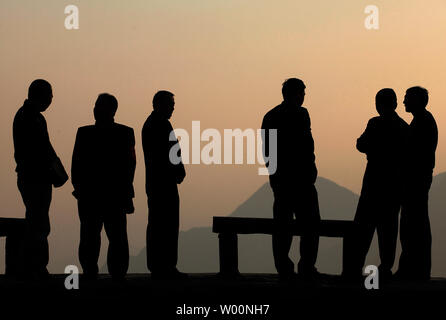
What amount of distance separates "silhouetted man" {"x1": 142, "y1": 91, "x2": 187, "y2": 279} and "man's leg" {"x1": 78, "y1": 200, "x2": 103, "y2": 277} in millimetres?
933

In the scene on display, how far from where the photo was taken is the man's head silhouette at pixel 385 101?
35.4 feet

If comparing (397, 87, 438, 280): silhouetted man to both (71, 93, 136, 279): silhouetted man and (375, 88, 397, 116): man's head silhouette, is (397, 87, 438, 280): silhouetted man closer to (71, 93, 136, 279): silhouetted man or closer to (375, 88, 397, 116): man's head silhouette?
(375, 88, 397, 116): man's head silhouette

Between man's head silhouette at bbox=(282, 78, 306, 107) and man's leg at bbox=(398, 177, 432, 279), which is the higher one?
man's head silhouette at bbox=(282, 78, 306, 107)

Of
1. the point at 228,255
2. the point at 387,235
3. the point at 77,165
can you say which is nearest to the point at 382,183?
the point at 387,235

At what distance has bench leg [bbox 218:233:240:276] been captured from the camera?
12.3 meters

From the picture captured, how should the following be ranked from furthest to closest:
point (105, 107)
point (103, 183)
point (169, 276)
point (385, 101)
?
point (169, 276) < point (385, 101) < point (103, 183) < point (105, 107)

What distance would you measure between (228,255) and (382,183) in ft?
8.91

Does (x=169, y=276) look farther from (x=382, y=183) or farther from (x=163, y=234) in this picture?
(x=382, y=183)

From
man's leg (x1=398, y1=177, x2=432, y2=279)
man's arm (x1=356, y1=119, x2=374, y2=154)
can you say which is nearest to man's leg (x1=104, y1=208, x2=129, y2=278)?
man's arm (x1=356, y1=119, x2=374, y2=154)

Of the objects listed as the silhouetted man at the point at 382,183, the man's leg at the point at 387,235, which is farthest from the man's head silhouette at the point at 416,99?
the man's leg at the point at 387,235
